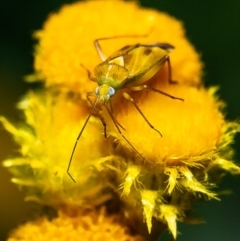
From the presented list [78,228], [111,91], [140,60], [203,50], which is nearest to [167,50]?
[140,60]

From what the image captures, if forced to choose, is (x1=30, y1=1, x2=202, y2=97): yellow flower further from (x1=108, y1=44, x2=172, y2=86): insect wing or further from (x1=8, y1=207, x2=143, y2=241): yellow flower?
(x1=8, y1=207, x2=143, y2=241): yellow flower

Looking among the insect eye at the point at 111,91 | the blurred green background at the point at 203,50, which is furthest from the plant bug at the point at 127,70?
the blurred green background at the point at 203,50

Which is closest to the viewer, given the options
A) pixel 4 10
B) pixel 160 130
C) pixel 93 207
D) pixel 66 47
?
pixel 160 130

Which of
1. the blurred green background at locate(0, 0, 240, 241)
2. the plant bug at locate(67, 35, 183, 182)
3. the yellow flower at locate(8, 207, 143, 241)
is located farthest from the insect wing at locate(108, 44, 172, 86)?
the blurred green background at locate(0, 0, 240, 241)

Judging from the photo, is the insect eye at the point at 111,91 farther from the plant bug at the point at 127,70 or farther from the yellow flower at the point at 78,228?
the yellow flower at the point at 78,228

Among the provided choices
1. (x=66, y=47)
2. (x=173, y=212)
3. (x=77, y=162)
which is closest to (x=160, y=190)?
(x=173, y=212)

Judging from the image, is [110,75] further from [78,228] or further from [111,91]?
[78,228]

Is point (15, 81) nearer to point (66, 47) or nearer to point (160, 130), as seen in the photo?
point (66, 47)
